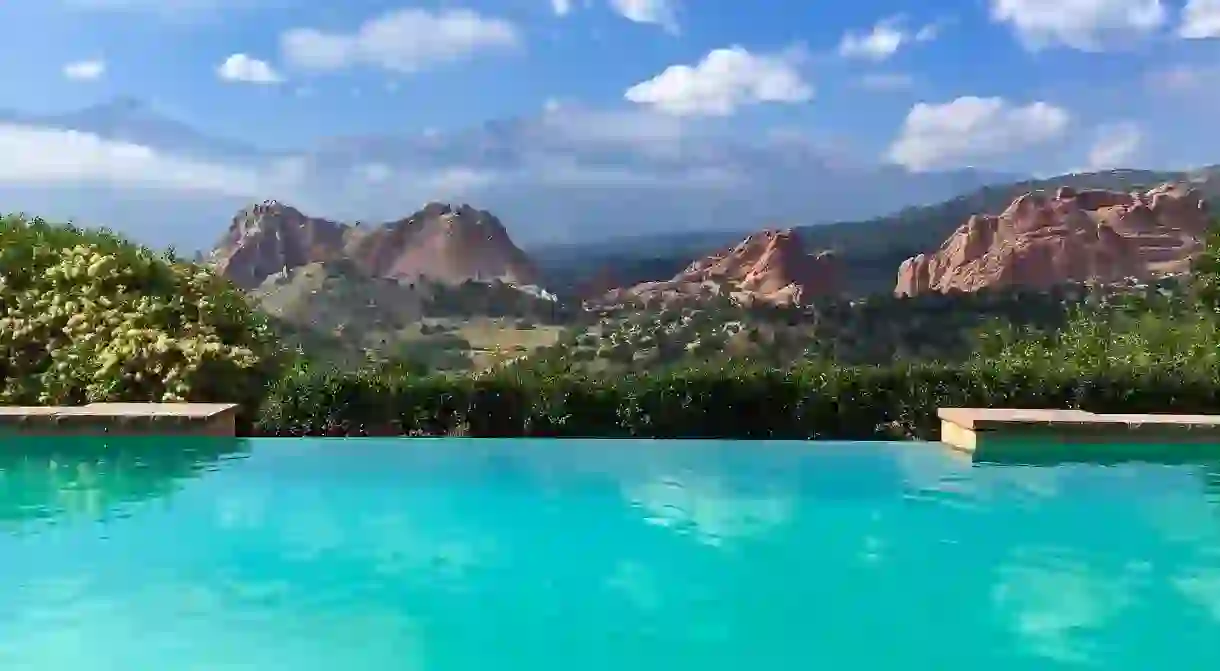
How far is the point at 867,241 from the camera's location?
71.5 feet

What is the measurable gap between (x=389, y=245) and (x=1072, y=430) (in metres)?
13.5

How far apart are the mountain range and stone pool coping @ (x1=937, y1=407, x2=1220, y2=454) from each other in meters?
11.4

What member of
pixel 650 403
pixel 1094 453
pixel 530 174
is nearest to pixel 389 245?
pixel 530 174

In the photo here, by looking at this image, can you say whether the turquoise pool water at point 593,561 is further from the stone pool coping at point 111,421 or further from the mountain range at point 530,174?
the mountain range at point 530,174

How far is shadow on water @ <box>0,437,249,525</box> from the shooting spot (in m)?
7.91

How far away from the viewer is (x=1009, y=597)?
5.82 m

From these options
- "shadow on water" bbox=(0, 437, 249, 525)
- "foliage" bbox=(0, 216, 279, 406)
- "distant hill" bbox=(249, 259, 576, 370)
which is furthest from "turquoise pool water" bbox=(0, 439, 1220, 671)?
"distant hill" bbox=(249, 259, 576, 370)

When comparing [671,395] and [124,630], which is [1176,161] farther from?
[124,630]

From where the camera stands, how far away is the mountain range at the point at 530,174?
71.6 feet

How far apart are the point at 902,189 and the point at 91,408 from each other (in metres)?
16.0

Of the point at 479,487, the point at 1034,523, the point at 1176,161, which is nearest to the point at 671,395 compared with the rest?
the point at 479,487

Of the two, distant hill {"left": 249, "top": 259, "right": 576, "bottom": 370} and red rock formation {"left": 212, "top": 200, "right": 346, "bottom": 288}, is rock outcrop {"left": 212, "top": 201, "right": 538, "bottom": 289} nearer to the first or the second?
red rock formation {"left": 212, "top": 200, "right": 346, "bottom": 288}

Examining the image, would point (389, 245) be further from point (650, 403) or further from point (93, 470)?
point (93, 470)

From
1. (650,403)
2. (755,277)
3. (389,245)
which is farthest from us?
(389,245)
